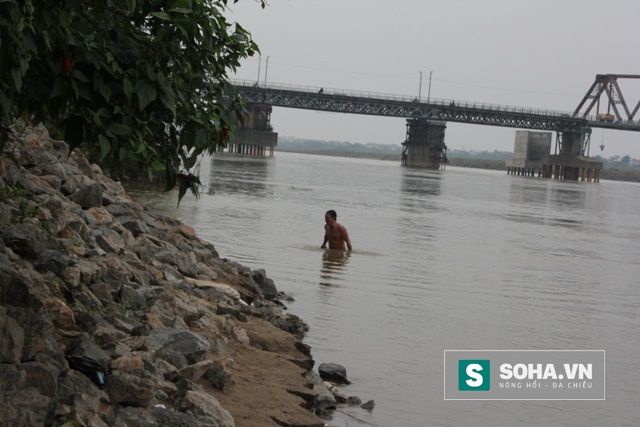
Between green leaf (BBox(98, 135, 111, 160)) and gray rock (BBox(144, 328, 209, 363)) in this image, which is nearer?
green leaf (BBox(98, 135, 111, 160))

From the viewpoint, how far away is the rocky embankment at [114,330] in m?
5.98

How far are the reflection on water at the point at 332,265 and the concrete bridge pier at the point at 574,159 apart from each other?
137 metres

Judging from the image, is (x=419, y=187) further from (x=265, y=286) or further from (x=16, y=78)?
(x=16, y=78)

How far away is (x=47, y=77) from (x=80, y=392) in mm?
1711

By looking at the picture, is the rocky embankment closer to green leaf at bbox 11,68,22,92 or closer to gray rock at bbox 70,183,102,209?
gray rock at bbox 70,183,102,209

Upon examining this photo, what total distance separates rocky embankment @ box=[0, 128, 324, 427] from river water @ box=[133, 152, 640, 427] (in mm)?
829

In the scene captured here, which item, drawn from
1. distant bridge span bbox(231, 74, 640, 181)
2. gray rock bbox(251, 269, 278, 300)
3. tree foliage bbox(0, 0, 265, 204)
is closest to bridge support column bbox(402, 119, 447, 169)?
distant bridge span bbox(231, 74, 640, 181)

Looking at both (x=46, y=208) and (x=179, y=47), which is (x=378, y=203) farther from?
(x=179, y=47)

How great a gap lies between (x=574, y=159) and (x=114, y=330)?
152m

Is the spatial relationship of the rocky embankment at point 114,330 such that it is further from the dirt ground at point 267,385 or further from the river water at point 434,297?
the river water at point 434,297

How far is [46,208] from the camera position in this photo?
361 inches

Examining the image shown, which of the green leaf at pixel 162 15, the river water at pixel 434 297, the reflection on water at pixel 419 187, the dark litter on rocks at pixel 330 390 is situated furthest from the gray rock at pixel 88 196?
the reflection on water at pixel 419 187

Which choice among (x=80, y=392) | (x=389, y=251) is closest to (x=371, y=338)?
(x=80, y=392)
